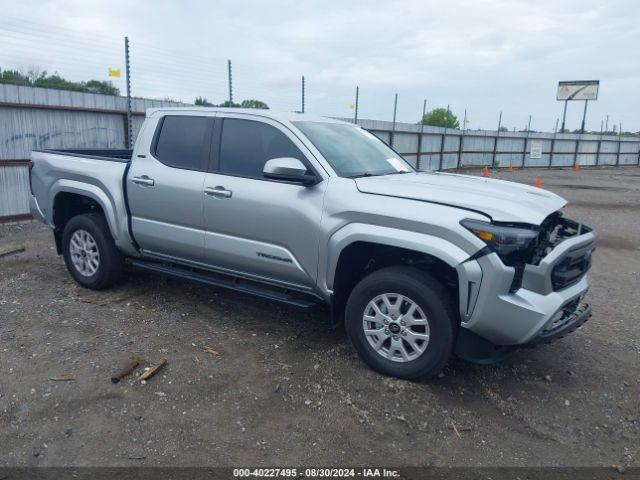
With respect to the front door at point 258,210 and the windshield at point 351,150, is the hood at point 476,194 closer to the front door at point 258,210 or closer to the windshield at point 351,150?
the windshield at point 351,150

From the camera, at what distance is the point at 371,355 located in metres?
3.85

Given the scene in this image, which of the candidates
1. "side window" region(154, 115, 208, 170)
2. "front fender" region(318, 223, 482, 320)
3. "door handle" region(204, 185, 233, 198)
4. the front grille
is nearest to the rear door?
"side window" region(154, 115, 208, 170)

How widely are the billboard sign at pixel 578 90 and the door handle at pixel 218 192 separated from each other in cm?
5427

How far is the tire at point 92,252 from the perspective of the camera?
Answer: 5340mm

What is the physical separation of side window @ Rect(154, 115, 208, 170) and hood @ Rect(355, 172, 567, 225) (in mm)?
1615

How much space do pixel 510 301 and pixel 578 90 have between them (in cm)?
5505

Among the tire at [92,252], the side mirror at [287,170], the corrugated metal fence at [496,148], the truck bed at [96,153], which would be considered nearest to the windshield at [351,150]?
the side mirror at [287,170]

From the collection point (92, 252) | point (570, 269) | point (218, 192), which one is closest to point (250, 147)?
point (218, 192)

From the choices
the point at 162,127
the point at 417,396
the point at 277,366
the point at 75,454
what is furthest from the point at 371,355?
the point at 162,127

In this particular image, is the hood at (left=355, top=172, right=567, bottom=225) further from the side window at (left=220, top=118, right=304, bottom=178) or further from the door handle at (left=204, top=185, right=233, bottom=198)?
the door handle at (left=204, top=185, right=233, bottom=198)

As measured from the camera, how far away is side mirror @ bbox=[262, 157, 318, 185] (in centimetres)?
386

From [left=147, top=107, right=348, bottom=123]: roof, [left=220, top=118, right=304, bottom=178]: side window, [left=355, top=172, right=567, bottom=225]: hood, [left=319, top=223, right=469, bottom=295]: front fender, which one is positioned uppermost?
[left=147, top=107, right=348, bottom=123]: roof

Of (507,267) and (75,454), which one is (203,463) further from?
(507,267)

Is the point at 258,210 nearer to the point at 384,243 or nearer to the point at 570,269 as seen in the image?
the point at 384,243
